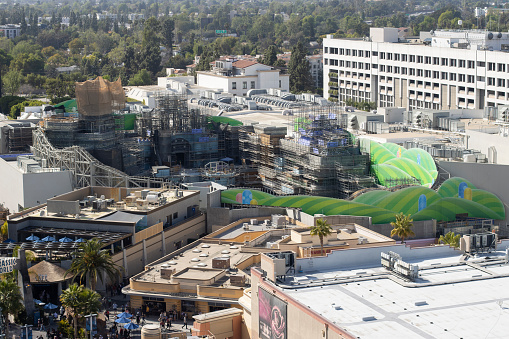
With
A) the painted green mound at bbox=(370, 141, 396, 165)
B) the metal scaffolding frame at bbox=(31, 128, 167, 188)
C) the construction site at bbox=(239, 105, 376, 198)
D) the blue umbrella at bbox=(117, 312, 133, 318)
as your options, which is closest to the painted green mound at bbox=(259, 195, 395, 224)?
the construction site at bbox=(239, 105, 376, 198)

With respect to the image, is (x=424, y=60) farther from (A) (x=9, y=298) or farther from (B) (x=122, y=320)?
(A) (x=9, y=298)

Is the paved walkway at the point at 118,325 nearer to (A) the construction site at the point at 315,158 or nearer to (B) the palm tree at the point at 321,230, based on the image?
(B) the palm tree at the point at 321,230

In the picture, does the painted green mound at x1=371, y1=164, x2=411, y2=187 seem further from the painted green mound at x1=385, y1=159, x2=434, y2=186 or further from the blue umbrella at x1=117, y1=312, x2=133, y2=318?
the blue umbrella at x1=117, y1=312, x2=133, y2=318

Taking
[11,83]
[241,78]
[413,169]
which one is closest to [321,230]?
[413,169]

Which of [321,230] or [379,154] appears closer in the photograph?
[321,230]

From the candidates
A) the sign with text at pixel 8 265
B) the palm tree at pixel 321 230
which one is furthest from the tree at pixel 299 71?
the sign with text at pixel 8 265
